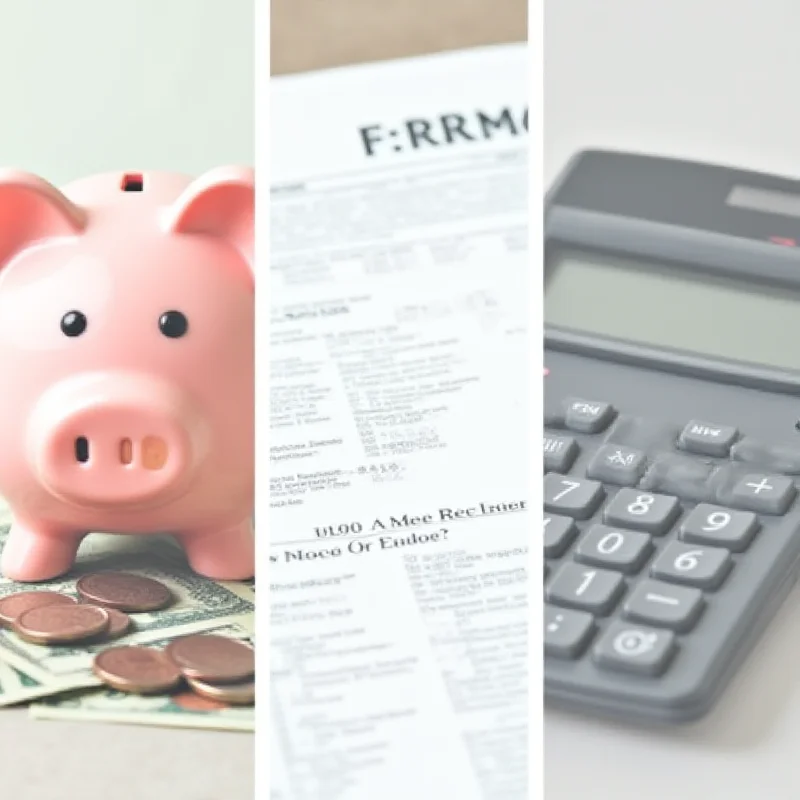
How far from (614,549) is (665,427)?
61 mm

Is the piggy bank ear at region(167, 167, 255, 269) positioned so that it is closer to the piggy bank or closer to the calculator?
the piggy bank

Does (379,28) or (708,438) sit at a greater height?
(379,28)

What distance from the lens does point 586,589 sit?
0.43 metres

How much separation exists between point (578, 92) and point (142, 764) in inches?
13.0

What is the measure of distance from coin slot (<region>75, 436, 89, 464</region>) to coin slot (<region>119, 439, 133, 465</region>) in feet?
0.04

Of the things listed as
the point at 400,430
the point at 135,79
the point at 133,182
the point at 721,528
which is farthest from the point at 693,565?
the point at 135,79

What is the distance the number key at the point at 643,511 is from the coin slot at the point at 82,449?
6.9 inches

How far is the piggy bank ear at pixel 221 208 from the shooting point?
48 centimetres

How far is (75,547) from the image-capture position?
0.52 m

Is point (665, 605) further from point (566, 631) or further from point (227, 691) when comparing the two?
point (227, 691)

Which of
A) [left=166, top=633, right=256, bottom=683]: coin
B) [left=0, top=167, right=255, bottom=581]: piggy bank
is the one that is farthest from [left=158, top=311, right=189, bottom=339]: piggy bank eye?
[left=166, top=633, right=256, bottom=683]: coin

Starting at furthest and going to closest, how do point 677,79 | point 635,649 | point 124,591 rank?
point 677,79 → point 124,591 → point 635,649

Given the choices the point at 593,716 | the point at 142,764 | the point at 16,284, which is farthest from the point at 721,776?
the point at 16,284

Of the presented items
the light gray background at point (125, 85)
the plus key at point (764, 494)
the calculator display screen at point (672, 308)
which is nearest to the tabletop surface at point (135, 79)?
the light gray background at point (125, 85)
